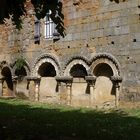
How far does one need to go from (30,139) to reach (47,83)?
12642 mm

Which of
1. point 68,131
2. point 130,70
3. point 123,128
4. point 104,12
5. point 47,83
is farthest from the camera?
point 47,83

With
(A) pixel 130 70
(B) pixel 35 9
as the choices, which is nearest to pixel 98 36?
(A) pixel 130 70

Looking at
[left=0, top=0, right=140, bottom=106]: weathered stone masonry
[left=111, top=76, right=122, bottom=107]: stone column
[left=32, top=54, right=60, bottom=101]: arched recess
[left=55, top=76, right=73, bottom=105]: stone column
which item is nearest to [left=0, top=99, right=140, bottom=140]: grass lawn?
[left=111, top=76, right=122, bottom=107]: stone column

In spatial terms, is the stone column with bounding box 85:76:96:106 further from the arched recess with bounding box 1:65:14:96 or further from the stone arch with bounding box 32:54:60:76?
the arched recess with bounding box 1:65:14:96

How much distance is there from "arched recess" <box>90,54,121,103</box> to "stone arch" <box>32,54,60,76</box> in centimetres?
244

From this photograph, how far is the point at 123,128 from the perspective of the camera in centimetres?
1083

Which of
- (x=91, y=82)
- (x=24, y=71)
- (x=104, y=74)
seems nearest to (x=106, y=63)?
(x=104, y=74)

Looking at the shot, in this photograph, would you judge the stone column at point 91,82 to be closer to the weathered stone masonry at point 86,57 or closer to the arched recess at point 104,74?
the weathered stone masonry at point 86,57

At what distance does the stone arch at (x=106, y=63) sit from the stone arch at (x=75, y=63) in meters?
0.40

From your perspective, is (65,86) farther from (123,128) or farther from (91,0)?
(123,128)

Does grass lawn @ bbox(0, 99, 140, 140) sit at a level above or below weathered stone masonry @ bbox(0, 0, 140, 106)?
below

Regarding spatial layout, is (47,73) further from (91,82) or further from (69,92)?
(91,82)

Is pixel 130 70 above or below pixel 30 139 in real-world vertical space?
above

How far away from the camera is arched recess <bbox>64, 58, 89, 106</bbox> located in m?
18.2
